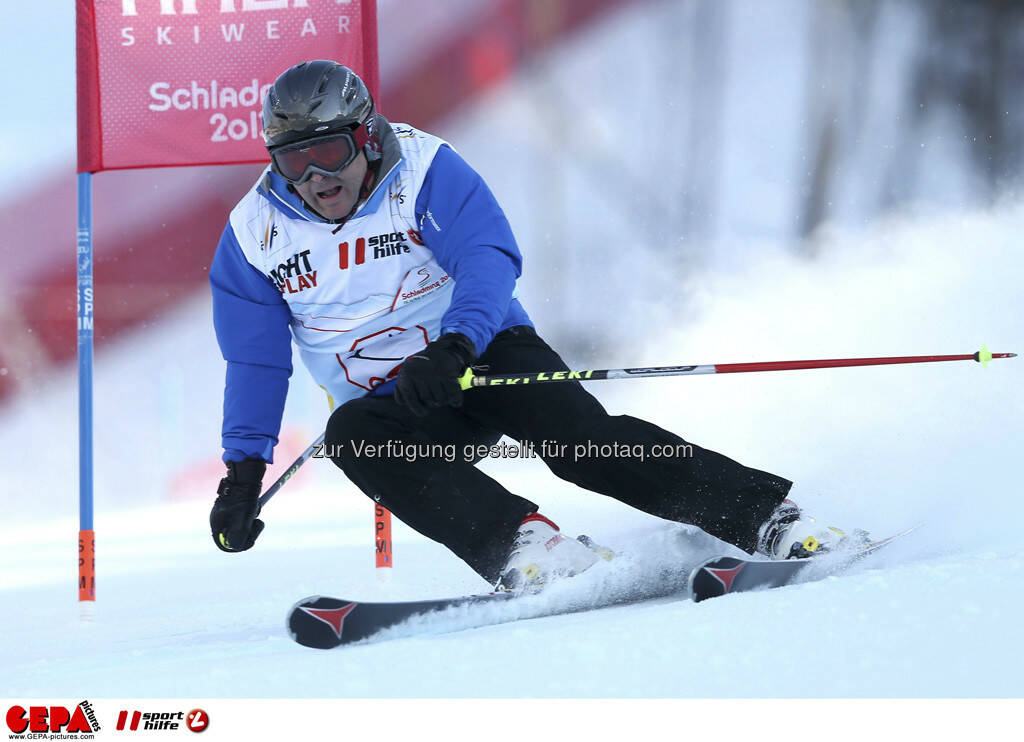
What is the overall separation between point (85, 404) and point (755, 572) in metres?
2.11

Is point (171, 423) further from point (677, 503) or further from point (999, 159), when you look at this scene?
point (999, 159)

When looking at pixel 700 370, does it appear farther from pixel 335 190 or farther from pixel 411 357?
pixel 335 190

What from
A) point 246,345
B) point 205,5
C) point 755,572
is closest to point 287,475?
point 246,345

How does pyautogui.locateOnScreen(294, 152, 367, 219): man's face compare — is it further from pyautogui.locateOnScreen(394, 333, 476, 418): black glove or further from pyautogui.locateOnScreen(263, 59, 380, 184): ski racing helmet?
pyautogui.locateOnScreen(394, 333, 476, 418): black glove

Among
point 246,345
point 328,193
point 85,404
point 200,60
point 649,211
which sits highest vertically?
point 200,60

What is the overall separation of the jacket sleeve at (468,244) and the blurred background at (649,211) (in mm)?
2548

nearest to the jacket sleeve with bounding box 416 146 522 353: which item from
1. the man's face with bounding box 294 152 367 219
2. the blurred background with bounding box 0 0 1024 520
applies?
the man's face with bounding box 294 152 367 219

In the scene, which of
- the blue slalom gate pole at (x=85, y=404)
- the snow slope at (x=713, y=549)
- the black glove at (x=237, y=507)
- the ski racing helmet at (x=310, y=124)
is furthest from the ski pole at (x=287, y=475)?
the blue slalom gate pole at (x=85, y=404)

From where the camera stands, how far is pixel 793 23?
5.78m
